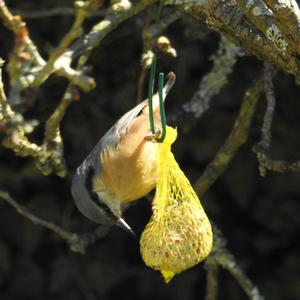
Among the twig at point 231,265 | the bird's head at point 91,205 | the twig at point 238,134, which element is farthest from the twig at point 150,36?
the twig at point 231,265

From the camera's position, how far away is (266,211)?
4.93m

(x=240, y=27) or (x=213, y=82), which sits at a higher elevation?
(x=240, y=27)

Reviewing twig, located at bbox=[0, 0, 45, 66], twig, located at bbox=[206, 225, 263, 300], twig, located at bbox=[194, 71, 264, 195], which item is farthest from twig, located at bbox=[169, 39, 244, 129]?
twig, located at bbox=[0, 0, 45, 66]

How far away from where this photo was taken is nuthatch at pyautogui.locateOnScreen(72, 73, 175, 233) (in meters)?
3.90

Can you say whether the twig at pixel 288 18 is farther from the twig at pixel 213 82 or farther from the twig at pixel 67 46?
the twig at pixel 213 82

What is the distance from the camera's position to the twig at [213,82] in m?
4.09

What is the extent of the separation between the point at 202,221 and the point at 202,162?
1.41m

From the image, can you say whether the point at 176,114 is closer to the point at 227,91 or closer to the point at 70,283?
the point at 227,91

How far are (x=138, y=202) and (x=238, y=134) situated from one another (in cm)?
123

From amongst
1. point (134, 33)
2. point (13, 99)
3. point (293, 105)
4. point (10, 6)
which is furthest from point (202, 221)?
point (10, 6)

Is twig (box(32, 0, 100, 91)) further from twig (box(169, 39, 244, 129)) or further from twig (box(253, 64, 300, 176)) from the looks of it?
twig (box(169, 39, 244, 129))

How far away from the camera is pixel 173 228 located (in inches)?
133

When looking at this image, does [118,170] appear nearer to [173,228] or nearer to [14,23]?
[173,228]

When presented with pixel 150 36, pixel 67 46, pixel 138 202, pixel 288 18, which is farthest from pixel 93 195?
pixel 288 18
